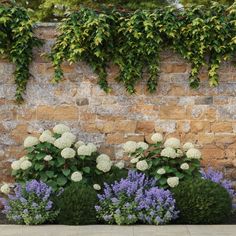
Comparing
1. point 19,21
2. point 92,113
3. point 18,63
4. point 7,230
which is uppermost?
point 19,21

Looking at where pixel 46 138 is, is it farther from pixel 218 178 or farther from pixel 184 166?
pixel 218 178

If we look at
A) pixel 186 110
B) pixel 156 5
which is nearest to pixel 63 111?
pixel 186 110

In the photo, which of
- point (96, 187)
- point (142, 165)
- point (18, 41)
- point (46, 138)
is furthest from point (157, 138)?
point (18, 41)

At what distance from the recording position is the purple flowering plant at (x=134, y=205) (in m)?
6.21

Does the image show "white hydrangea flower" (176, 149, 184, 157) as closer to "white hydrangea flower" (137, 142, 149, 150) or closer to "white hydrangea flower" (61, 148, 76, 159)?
"white hydrangea flower" (137, 142, 149, 150)

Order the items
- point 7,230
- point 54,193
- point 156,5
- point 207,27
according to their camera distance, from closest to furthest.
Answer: point 7,230 → point 54,193 → point 207,27 → point 156,5

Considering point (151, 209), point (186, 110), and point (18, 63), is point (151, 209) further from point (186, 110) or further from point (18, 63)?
point (18, 63)

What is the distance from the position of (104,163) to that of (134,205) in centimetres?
74

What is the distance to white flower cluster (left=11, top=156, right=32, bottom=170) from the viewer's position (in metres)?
6.67

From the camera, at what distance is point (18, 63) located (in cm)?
713

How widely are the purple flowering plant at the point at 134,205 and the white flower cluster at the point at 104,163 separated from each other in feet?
1.15

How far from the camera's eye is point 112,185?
645cm

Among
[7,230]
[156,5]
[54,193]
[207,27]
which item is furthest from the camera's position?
[156,5]

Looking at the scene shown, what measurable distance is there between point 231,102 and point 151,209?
73.9 inches
